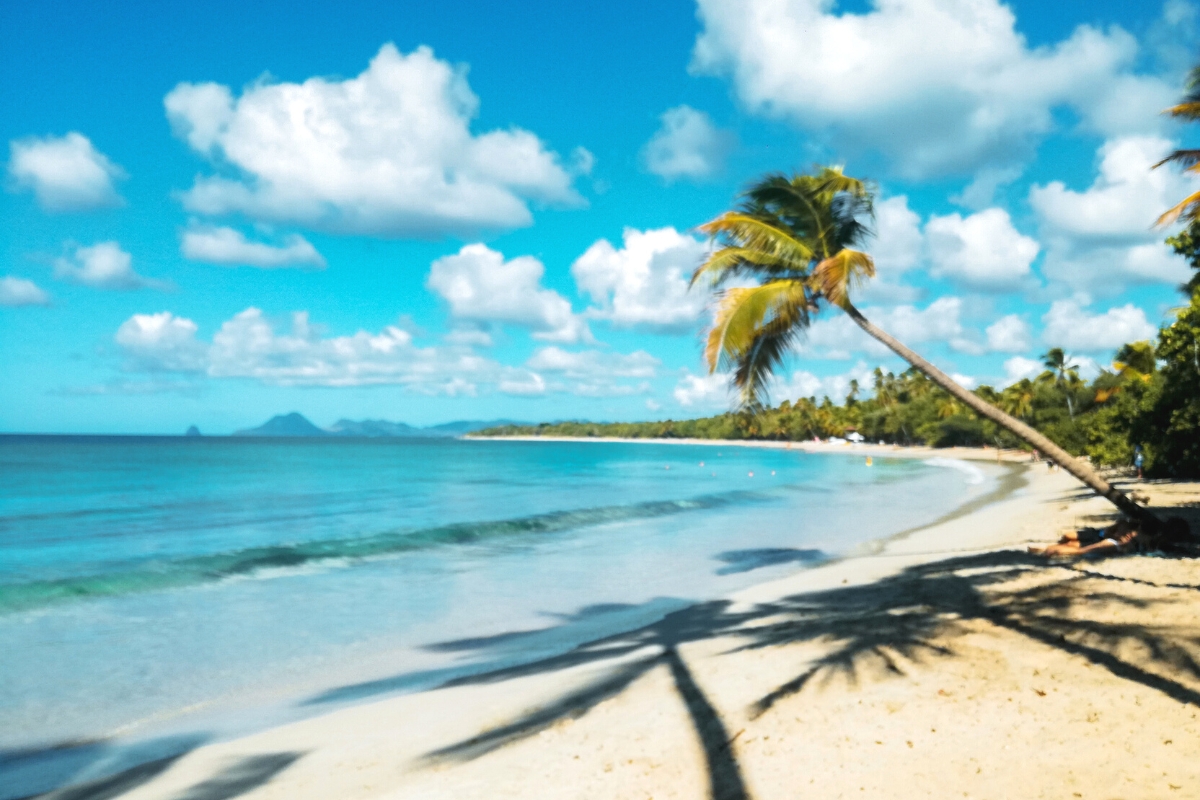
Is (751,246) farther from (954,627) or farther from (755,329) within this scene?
(954,627)

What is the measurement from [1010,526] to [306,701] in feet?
53.2

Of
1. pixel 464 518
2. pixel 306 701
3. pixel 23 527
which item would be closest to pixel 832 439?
pixel 464 518

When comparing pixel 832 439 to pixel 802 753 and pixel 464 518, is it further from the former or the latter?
pixel 802 753

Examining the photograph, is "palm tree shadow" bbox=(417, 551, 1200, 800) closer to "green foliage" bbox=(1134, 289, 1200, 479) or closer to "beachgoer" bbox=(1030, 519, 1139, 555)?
"beachgoer" bbox=(1030, 519, 1139, 555)

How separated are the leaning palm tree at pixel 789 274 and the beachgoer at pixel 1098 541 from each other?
1.46ft

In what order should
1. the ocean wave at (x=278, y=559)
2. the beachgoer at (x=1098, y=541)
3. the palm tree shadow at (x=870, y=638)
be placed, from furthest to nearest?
1. the ocean wave at (x=278, y=559)
2. the beachgoer at (x=1098, y=541)
3. the palm tree shadow at (x=870, y=638)

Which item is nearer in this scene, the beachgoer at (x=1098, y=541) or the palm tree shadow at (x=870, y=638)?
the palm tree shadow at (x=870, y=638)

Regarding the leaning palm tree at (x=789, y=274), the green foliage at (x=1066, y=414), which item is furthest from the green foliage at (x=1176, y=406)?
the leaning palm tree at (x=789, y=274)

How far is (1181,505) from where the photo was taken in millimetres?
16531

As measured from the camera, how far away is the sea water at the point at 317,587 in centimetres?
768

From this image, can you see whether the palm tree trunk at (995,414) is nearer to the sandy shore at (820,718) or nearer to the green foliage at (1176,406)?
the sandy shore at (820,718)

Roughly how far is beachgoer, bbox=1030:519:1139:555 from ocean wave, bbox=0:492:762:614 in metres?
13.3

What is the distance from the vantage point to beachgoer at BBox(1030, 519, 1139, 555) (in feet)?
33.9

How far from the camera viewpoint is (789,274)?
32.4 feet
